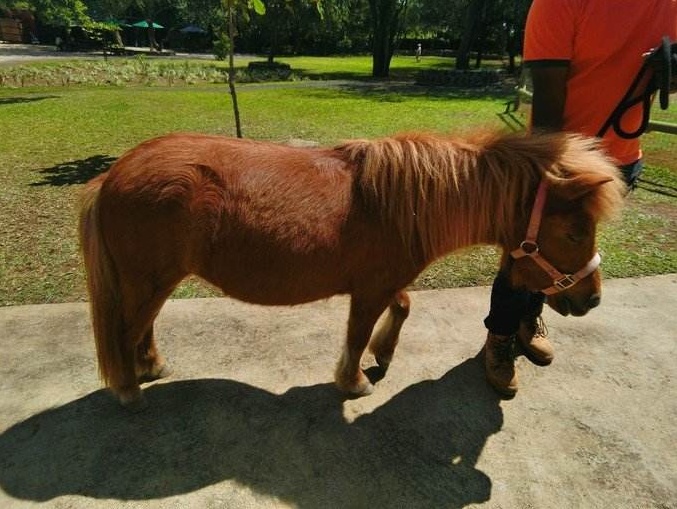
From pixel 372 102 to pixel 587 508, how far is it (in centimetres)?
1441

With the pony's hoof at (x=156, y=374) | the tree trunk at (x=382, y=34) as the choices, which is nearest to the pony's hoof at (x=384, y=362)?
the pony's hoof at (x=156, y=374)

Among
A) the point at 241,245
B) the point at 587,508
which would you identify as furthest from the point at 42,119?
the point at 587,508

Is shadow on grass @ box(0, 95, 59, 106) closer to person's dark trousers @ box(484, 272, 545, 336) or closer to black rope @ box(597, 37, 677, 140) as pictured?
person's dark trousers @ box(484, 272, 545, 336)

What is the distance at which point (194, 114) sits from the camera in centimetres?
1189

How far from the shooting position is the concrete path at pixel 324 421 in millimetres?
2059

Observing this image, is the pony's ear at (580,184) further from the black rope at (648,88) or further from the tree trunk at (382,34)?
the tree trunk at (382,34)

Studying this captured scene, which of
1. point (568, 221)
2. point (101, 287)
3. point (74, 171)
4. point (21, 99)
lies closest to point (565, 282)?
point (568, 221)

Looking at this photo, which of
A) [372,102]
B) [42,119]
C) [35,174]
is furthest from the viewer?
[372,102]

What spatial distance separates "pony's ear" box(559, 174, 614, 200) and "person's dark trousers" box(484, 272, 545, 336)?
2.26ft

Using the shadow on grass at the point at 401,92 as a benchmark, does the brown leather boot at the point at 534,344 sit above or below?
below

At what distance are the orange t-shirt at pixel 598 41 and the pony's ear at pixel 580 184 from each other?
1.80 ft

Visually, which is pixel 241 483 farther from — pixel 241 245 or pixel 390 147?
pixel 390 147

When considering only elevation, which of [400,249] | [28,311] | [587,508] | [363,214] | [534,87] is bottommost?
[587,508]

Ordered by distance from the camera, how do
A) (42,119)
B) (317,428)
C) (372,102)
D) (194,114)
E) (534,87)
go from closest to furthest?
(534,87), (317,428), (42,119), (194,114), (372,102)
